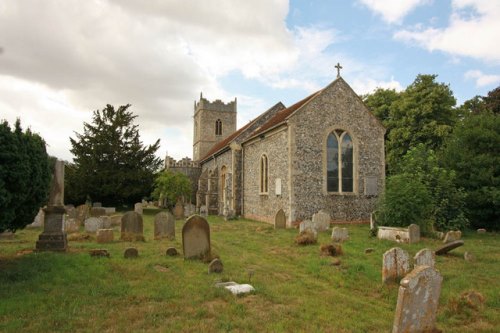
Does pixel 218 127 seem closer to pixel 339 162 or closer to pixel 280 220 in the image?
pixel 339 162

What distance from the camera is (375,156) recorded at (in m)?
18.8

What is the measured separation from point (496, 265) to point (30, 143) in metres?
11.2

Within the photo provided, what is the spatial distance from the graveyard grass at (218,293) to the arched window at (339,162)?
784 centimetres

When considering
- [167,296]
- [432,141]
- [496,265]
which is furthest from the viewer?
[432,141]

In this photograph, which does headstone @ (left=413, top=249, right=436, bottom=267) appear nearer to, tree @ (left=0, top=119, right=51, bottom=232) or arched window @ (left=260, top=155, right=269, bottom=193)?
tree @ (left=0, top=119, right=51, bottom=232)

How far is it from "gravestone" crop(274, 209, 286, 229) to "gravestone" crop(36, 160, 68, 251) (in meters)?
9.12

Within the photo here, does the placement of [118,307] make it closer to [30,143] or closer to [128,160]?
[30,143]

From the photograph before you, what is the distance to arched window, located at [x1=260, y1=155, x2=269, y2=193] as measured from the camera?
20641 millimetres

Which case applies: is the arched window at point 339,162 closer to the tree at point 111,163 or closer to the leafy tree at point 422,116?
the leafy tree at point 422,116

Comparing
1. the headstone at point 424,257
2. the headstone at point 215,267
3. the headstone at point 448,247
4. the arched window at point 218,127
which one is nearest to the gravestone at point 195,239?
the headstone at point 215,267

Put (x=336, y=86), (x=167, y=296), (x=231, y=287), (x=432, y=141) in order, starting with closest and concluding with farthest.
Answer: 1. (x=167, y=296)
2. (x=231, y=287)
3. (x=336, y=86)
4. (x=432, y=141)

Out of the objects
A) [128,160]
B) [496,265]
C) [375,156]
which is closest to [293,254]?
[496,265]

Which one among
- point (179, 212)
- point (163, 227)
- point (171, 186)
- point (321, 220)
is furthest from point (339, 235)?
point (171, 186)

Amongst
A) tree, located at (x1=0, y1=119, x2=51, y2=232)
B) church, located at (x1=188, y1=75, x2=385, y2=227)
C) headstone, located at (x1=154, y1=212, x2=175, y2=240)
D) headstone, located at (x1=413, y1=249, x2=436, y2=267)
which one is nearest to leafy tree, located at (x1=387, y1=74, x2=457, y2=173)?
church, located at (x1=188, y1=75, x2=385, y2=227)
